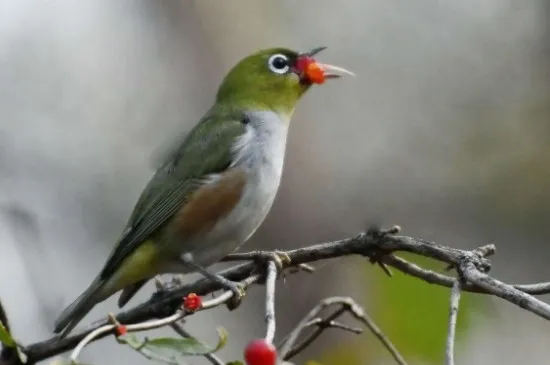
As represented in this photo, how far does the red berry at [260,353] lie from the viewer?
1.71m

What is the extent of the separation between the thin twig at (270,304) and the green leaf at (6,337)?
1.84ft

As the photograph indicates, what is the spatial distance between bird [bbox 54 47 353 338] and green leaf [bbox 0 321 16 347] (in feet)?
3.49

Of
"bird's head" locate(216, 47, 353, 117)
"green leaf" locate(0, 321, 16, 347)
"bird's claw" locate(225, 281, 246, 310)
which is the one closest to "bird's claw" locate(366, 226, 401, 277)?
"bird's claw" locate(225, 281, 246, 310)

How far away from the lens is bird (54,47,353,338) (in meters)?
3.31

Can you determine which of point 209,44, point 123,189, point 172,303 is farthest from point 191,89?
point 172,303

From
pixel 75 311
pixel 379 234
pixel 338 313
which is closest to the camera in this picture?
pixel 379 234

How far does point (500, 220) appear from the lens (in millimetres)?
6895

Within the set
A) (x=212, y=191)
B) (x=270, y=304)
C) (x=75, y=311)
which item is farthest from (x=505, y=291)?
(x=212, y=191)

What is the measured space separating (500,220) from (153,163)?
3.65 metres

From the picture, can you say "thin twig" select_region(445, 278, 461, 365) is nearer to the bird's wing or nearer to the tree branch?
the tree branch

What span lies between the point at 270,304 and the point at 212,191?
160 centimetres

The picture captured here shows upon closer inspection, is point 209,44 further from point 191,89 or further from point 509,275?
point 509,275

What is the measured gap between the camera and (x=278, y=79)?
383cm

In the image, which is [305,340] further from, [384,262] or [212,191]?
A: [212,191]
